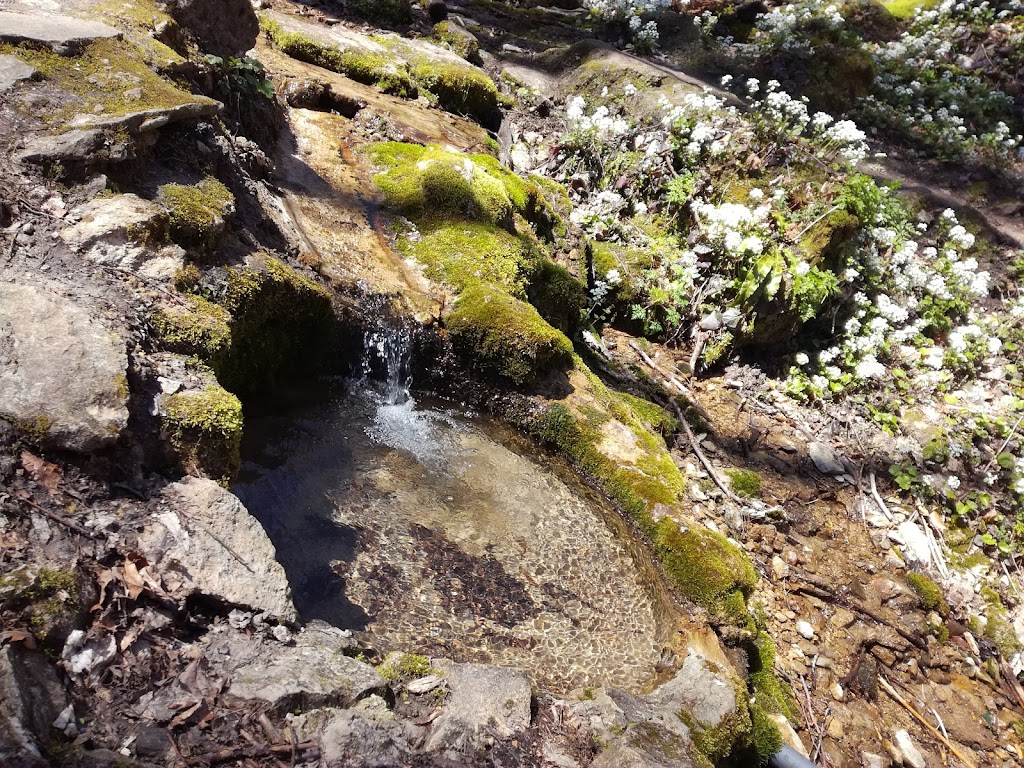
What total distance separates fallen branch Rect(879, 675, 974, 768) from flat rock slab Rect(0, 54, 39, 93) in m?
7.46

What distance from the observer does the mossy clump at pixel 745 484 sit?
235 inches

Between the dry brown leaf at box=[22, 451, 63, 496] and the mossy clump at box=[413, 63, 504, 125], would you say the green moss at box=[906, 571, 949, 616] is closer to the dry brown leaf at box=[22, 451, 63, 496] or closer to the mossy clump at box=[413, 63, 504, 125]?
the dry brown leaf at box=[22, 451, 63, 496]

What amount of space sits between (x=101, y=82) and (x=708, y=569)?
17.6ft

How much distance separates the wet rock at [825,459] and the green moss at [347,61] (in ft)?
22.8

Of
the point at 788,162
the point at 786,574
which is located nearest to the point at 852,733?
the point at 786,574

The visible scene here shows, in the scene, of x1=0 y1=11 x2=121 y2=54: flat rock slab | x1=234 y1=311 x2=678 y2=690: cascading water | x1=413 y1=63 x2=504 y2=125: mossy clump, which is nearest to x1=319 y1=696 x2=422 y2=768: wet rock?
x1=234 y1=311 x2=678 y2=690: cascading water

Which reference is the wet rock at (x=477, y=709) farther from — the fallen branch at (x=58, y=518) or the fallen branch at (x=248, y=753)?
the fallen branch at (x=58, y=518)

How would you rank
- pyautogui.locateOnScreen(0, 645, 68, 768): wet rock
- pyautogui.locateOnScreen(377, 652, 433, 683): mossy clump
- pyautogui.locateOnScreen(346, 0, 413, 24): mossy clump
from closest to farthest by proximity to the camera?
1. pyautogui.locateOnScreen(0, 645, 68, 768): wet rock
2. pyautogui.locateOnScreen(377, 652, 433, 683): mossy clump
3. pyautogui.locateOnScreen(346, 0, 413, 24): mossy clump

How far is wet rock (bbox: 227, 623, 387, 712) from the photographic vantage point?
2.31 meters

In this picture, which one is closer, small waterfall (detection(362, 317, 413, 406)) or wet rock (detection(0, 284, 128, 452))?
wet rock (detection(0, 284, 128, 452))

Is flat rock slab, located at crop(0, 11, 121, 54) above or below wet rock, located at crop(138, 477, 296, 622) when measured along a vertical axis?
above

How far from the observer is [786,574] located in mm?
5457

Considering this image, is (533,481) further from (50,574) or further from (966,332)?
(966,332)

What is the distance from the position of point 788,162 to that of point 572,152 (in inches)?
116
